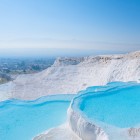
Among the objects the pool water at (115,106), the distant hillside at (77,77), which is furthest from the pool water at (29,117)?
the distant hillside at (77,77)

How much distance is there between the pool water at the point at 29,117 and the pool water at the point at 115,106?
1152mm

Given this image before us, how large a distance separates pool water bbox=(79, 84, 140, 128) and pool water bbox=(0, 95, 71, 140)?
1.15 m

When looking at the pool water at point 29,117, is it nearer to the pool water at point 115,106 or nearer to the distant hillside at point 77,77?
the pool water at point 115,106

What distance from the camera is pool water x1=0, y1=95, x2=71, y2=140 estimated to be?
396 inches

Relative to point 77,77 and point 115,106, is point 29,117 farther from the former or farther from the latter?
point 77,77

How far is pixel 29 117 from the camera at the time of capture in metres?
11.5

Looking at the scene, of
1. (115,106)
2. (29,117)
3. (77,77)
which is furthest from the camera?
(77,77)

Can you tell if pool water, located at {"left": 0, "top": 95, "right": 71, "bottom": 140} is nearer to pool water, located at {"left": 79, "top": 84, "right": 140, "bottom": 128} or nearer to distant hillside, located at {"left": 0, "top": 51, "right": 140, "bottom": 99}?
pool water, located at {"left": 79, "top": 84, "right": 140, "bottom": 128}

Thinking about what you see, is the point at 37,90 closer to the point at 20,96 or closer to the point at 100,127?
the point at 20,96

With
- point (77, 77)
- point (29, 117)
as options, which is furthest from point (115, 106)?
point (77, 77)

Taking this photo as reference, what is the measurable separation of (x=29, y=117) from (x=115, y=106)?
3.52 metres

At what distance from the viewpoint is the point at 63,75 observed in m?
18.5

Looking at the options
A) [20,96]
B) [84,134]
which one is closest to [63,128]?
[84,134]

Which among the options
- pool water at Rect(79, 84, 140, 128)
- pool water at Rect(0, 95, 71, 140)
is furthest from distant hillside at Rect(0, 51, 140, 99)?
pool water at Rect(79, 84, 140, 128)
